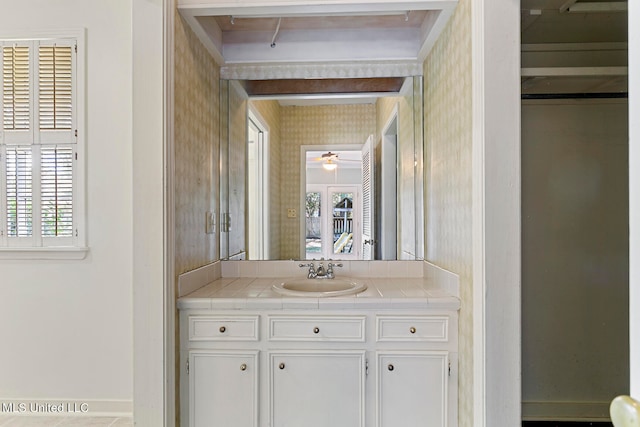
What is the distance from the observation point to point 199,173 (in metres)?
1.99

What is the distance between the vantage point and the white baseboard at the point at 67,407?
2.10 meters

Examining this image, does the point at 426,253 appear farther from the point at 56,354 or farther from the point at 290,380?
the point at 56,354

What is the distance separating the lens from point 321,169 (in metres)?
2.47

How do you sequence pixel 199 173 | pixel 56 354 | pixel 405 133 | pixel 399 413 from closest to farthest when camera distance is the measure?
pixel 399 413
pixel 199 173
pixel 56 354
pixel 405 133

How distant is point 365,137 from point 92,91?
65.8 inches

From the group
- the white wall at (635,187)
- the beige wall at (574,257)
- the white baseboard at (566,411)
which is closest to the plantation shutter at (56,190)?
the white wall at (635,187)

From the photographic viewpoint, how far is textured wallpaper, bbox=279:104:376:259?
2436 millimetres

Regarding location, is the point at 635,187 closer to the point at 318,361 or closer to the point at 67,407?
the point at 318,361

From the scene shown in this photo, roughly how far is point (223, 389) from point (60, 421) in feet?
3.76

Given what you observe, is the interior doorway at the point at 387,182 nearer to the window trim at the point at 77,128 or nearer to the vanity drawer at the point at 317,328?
the vanity drawer at the point at 317,328

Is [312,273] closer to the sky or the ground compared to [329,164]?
closer to the ground

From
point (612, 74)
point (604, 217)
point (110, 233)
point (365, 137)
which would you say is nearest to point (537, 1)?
point (612, 74)

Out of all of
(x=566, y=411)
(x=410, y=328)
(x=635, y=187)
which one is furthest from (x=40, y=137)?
(x=566, y=411)

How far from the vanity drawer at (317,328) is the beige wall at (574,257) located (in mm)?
1234
